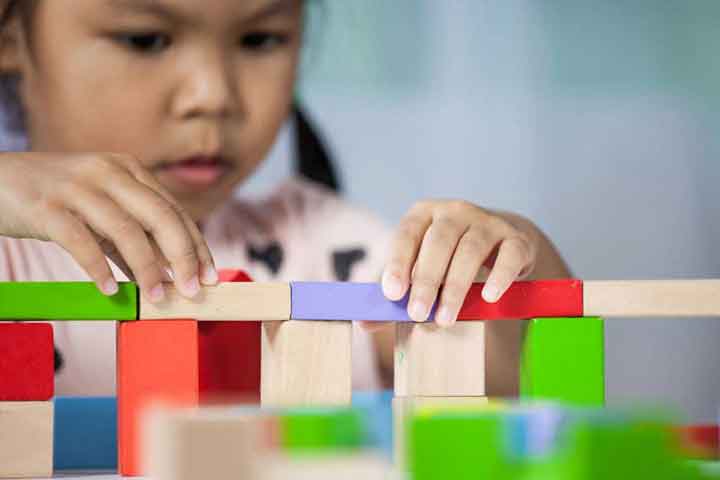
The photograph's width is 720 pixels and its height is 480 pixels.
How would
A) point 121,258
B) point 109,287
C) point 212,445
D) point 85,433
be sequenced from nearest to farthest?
point 212,445
point 109,287
point 121,258
point 85,433

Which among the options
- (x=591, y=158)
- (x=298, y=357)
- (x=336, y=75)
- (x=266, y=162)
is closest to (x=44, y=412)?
(x=298, y=357)

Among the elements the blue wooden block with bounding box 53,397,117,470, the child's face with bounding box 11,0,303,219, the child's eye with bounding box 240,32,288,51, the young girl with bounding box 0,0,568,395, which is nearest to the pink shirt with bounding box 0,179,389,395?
the young girl with bounding box 0,0,568,395

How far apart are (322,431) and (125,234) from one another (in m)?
0.43

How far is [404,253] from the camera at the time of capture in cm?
79

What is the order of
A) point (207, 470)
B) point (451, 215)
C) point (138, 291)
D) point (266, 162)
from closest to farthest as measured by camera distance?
point (207, 470), point (138, 291), point (451, 215), point (266, 162)

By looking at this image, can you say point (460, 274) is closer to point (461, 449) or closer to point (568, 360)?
point (568, 360)

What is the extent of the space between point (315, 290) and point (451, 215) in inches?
6.2

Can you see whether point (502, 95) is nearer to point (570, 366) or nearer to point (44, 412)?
point (570, 366)

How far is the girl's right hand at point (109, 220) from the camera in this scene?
75 centimetres

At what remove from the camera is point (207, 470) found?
0.37 meters

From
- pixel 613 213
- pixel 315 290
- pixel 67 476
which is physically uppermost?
pixel 613 213

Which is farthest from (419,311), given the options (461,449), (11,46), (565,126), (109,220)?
(565,126)

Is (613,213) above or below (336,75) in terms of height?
below

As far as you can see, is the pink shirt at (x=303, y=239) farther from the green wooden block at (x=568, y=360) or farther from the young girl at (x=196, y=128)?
the green wooden block at (x=568, y=360)
